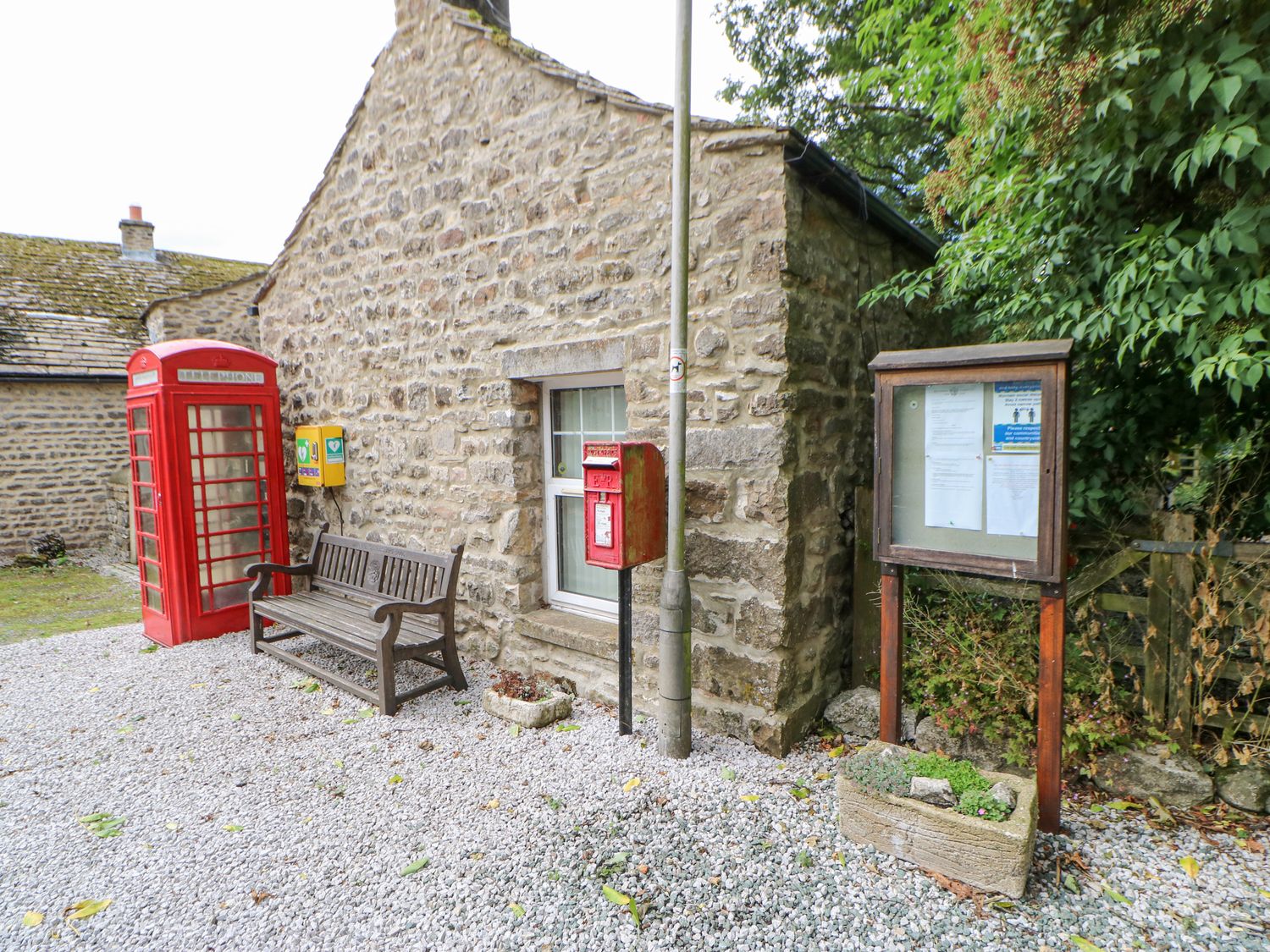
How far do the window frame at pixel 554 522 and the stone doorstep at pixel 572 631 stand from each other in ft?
Answer: 0.23

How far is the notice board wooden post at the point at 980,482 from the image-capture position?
2.84 meters

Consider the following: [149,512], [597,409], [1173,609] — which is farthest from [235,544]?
[1173,609]

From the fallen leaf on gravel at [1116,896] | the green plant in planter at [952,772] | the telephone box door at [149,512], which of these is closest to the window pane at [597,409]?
the green plant in planter at [952,772]

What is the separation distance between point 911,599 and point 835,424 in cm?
119

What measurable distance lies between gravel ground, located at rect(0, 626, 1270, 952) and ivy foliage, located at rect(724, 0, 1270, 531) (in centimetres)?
212

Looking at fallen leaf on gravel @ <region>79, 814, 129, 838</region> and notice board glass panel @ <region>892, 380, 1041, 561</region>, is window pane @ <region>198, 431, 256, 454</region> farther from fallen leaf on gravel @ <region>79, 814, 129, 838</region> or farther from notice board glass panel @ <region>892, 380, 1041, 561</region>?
notice board glass panel @ <region>892, 380, 1041, 561</region>

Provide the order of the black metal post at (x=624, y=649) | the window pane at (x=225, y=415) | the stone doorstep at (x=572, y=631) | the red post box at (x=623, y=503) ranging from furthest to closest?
the window pane at (x=225, y=415), the stone doorstep at (x=572, y=631), the black metal post at (x=624, y=649), the red post box at (x=623, y=503)

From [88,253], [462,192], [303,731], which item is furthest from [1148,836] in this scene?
[88,253]

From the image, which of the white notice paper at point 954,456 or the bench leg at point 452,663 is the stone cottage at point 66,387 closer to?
the bench leg at point 452,663

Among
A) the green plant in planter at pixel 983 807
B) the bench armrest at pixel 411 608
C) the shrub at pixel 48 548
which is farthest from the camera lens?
the shrub at pixel 48 548

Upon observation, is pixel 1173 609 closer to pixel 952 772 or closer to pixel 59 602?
pixel 952 772

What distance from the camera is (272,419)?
6.61 metres

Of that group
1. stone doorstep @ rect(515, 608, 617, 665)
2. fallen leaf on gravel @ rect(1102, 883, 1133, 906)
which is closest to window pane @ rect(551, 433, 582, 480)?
stone doorstep @ rect(515, 608, 617, 665)

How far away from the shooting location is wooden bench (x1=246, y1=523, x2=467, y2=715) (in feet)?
14.9
